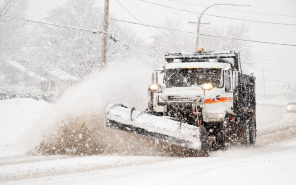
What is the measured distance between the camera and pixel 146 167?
21.7 ft

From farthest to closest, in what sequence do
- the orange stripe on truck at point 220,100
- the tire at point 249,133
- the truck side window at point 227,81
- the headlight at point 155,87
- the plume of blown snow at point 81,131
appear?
the tire at point 249,133, the headlight at point 155,87, the truck side window at point 227,81, the orange stripe on truck at point 220,100, the plume of blown snow at point 81,131

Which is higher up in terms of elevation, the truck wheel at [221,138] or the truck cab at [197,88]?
the truck cab at [197,88]

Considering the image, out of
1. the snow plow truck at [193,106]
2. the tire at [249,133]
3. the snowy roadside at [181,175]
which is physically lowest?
the tire at [249,133]

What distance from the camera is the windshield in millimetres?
9266

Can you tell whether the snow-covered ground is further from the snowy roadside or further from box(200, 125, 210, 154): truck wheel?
box(200, 125, 210, 154): truck wheel

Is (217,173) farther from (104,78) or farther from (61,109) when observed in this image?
(104,78)

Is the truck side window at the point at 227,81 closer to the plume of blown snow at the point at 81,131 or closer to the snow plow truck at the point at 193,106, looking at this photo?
the snow plow truck at the point at 193,106

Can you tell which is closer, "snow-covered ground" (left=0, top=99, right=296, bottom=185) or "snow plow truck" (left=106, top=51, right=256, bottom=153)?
"snow-covered ground" (left=0, top=99, right=296, bottom=185)

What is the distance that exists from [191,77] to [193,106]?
1.26 meters

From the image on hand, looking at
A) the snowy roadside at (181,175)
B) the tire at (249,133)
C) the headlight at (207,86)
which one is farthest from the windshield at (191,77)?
the snowy roadside at (181,175)

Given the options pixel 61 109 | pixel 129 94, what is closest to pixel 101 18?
pixel 129 94

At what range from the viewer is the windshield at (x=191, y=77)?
30.4 feet

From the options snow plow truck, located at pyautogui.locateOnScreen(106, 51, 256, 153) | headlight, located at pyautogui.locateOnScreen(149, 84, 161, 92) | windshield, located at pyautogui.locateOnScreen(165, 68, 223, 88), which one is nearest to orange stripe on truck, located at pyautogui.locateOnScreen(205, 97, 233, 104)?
snow plow truck, located at pyautogui.locateOnScreen(106, 51, 256, 153)

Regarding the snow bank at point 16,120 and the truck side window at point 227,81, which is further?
the snow bank at point 16,120
